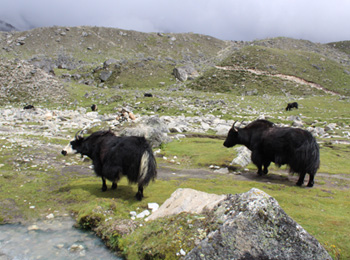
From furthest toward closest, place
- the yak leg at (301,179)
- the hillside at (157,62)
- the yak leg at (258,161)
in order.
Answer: the hillside at (157,62) < the yak leg at (258,161) < the yak leg at (301,179)

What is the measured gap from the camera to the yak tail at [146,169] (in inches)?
319

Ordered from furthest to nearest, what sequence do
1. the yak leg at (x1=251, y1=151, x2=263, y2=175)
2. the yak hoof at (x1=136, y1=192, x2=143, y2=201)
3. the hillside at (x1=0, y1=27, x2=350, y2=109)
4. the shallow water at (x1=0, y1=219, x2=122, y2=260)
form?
1. the hillside at (x1=0, y1=27, x2=350, y2=109)
2. the yak leg at (x1=251, y1=151, x2=263, y2=175)
3. the yak hoof at (x1=136, y1=192, x2=143, y2=201)
4. the shallow water at (x1=0, y1=219, x2=122, y2=260)

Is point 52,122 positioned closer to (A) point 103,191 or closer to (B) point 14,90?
(A) point 103,191

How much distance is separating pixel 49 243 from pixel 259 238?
192 inches

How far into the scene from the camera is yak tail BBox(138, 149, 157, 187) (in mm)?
8104

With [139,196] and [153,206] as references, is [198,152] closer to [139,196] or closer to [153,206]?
[139,196]

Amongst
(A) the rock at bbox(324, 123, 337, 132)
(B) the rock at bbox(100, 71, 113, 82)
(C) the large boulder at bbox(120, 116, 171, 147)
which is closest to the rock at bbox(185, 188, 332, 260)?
(C) the large boulder at bbox(120, 116, 171, 147)

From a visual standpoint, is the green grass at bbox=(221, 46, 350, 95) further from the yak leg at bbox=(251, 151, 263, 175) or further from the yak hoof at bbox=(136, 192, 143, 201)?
the yak hoof at bbox=(136, 192, 143, 201)

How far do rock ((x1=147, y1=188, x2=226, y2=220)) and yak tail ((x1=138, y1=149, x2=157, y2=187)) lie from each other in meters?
1.19

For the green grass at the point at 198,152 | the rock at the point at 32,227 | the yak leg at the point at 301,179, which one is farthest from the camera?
the green grass at the point at 198,152

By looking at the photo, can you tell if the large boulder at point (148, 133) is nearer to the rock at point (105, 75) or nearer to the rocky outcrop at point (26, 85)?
the rocky outcrop at point (26, 85)

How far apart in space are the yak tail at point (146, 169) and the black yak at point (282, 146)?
570cm

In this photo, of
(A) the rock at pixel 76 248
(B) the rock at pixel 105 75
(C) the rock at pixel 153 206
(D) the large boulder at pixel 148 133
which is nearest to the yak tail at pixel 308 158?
(C) the rock at pixel 153 206

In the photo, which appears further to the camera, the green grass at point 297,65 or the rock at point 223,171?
the green grass at point 297,65
